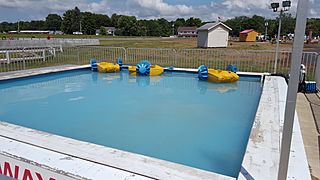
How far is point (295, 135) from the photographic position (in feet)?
9.11

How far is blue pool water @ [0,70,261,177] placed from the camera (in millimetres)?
3580

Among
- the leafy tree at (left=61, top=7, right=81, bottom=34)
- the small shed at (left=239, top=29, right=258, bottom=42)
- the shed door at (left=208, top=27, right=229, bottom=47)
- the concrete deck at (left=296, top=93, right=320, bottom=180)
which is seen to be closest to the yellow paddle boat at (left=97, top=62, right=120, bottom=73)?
the concrete deck at (left=296, top=93, right=320, bottom=180)

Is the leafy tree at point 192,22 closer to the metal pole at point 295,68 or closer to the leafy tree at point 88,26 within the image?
the leafy tree at point 88,26

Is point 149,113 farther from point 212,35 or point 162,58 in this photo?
point 212,35

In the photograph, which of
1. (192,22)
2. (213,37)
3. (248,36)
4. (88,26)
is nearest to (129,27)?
(88,26)

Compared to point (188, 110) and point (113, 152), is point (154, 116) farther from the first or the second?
point (113, 152)

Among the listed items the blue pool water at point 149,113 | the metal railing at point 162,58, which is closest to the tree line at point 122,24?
the metal railing at point 162,58

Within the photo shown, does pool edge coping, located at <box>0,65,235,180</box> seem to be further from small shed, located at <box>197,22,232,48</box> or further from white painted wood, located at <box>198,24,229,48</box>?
white painted wood, located at <box>198,24,229,48</box>

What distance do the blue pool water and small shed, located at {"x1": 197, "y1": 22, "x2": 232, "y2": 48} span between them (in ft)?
49.6

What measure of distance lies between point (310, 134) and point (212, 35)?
827 inches

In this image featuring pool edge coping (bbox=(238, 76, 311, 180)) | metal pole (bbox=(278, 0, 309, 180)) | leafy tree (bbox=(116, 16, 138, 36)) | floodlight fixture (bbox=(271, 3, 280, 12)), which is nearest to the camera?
metal pole (bbox=(278, 0, 309, 180))

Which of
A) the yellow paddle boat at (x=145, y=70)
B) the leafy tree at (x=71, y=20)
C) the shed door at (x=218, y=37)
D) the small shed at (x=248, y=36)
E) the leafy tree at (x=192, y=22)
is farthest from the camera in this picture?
the leafy tree at (x=192, y=22)

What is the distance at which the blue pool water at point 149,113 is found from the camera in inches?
141

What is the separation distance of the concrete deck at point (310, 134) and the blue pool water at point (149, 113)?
0.76 meters
